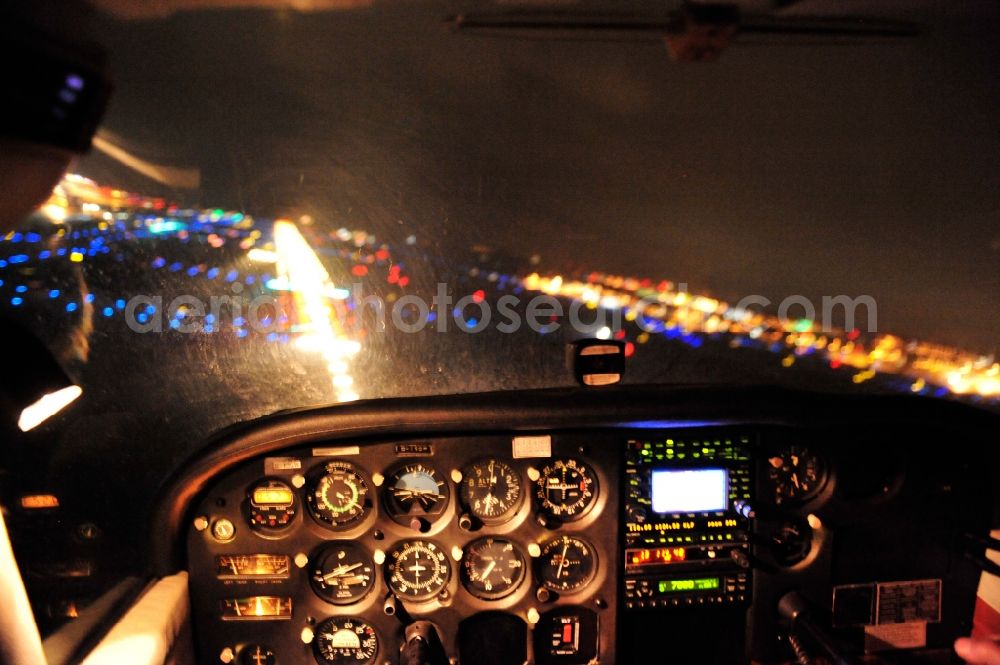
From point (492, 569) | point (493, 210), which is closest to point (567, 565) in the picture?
point (492, 569)

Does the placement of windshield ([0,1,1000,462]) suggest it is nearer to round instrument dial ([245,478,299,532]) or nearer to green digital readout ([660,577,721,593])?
round instrument dial ([245,478,299,532])

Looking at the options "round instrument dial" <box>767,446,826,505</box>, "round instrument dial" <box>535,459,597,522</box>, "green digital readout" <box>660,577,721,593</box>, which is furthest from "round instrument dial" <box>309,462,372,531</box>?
"round instrument dial" <box>767,446,826,505</box>

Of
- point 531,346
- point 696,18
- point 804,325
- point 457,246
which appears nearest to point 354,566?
point 531,346

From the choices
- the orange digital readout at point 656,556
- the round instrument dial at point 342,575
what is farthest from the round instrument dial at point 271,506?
the orange digital readout at point 656,556

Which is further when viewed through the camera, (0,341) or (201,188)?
(201,188)

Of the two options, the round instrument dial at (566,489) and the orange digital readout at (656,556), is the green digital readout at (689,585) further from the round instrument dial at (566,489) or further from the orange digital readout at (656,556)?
the round instrument dial at (566,489)

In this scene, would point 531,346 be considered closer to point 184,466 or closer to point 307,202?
point 307,202
